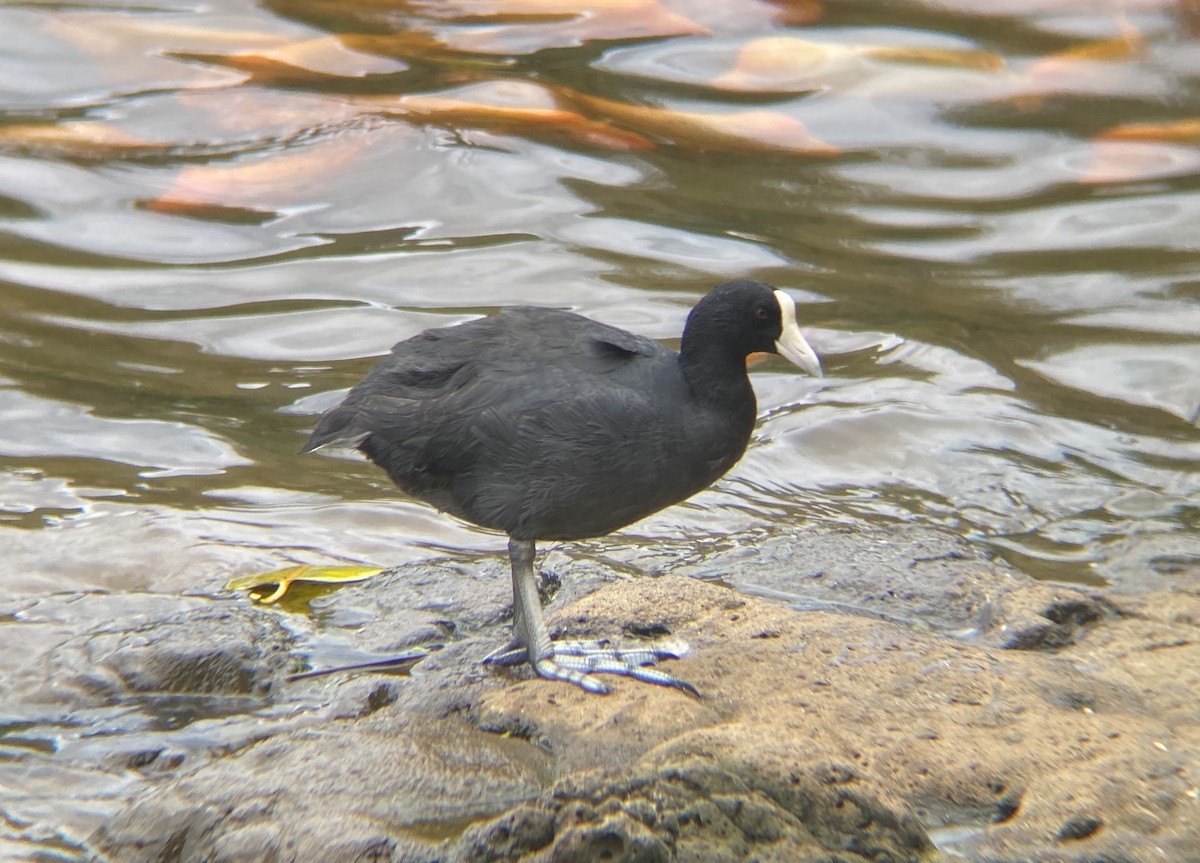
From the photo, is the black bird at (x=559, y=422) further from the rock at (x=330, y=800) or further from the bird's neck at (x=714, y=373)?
the rock at (x=330, y=800)

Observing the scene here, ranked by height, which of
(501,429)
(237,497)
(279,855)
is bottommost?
(237,497)

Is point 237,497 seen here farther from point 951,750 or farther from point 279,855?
point 951,750

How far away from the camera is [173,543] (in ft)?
18.5

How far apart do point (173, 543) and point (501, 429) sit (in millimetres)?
1903

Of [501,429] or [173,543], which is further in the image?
[173,543]

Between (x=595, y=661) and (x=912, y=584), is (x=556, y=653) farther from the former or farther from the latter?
(x=912, y=584)

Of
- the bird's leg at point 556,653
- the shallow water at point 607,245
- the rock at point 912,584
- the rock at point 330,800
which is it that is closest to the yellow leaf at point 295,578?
the shallow water at point 607,245

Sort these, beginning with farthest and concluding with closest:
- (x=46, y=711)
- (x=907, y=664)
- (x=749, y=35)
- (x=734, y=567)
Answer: (x=749, y=35)
(x=734, y=567)
(x=46, y=711)
(x=907, y=664)

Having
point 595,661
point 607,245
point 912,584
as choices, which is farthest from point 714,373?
point 607,245

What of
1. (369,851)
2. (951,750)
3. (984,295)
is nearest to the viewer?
(369,851)

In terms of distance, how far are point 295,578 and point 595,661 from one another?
154cm

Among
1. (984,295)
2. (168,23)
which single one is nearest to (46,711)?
(984,295)

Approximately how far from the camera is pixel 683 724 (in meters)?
3.79

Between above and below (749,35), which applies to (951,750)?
below
